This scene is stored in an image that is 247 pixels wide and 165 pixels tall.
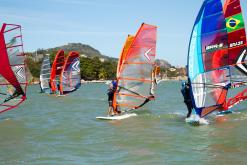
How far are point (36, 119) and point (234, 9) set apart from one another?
9.09 m

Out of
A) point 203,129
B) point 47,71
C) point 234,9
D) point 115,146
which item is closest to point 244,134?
point 203,129

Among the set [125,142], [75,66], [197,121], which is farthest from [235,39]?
[75,66]

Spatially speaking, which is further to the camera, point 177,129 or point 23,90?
point 23,90

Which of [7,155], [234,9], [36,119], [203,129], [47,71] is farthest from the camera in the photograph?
[47,71]

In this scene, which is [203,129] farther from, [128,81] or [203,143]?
[128,81]

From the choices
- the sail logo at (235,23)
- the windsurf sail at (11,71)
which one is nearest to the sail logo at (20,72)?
the windsurf sail at (11,71)

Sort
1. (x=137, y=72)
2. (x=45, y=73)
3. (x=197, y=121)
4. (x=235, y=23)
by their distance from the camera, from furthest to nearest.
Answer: (x=45, y=73) < (x=137, y=72) < (x=235, y=23) < (x=197, y=121)

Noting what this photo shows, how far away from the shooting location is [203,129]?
12.3 meters

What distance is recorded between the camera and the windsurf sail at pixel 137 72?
16.5 meters

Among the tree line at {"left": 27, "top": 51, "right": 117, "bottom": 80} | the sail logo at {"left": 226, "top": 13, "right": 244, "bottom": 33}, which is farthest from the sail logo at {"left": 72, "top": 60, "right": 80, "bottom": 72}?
the tree line at {"left": 27, "top": 51, "right": 117, "bottom": 80}

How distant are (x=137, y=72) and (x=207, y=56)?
171 inches

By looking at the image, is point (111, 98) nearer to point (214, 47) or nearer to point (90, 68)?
point (214, 47)

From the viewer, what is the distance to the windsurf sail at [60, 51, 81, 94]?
3191cm

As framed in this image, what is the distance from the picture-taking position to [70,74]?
31969mm
